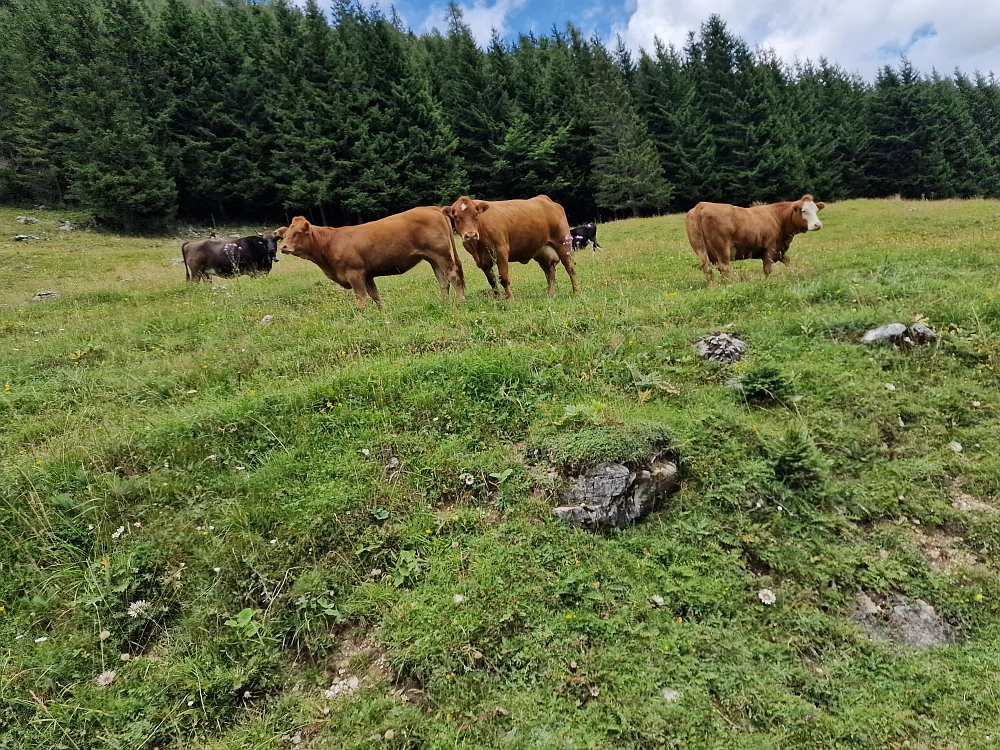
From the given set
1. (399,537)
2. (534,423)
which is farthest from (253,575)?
(534,423)

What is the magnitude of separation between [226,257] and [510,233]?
1173 cm

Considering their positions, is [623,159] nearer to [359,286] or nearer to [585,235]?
[585,235]

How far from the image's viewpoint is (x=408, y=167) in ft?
135

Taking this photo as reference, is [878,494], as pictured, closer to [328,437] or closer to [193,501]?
[328,437]

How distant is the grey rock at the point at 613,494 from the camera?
174 inches

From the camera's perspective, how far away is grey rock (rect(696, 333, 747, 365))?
21.4 ft

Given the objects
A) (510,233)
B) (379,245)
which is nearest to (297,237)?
(379,245)

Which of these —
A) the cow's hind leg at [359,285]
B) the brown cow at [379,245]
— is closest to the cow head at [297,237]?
the brown cow at [379,245]

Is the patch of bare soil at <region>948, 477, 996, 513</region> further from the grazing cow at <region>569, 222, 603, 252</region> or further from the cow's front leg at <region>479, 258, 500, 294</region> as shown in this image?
the grazing cow at <region>569, 222, 603, 252</region>

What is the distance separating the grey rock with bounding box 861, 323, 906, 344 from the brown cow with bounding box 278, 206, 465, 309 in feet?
20.1

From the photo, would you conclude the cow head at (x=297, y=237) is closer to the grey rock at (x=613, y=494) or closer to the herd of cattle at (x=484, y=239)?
the herd of cattle at (x=484, y=239)

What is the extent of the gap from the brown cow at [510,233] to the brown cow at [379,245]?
400mm

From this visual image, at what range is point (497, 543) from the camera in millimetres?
4207

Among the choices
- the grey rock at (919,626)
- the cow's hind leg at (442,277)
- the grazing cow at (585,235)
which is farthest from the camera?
the grazing cow at (585,235)
